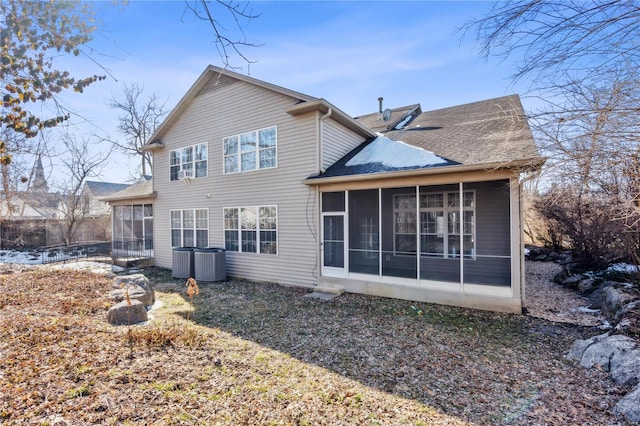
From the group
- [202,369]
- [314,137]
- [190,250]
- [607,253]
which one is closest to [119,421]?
[202,369]

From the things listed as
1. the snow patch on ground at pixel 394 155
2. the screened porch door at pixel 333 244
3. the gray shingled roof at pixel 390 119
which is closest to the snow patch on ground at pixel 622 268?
the snow patch on ground at pixel 394 155

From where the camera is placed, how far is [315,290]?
357 inches

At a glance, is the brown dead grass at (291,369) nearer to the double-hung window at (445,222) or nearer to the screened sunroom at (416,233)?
the screened sunroom at (416,233)

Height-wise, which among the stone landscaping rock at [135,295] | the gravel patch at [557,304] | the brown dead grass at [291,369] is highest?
the stone landscaping rock at [135,295]

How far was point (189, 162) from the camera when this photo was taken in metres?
12.7

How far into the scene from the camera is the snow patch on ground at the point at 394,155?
7867mm

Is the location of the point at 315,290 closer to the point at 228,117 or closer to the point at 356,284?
the point at 356,284

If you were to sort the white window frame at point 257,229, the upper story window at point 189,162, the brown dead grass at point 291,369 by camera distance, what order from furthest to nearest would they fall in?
the upper story window at point 189,162 < the white window frame at point 257,229 < the brown dead grass at point 291,369

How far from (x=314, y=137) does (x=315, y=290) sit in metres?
4.44

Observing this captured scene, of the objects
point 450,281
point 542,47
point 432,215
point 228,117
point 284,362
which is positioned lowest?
point 284,362

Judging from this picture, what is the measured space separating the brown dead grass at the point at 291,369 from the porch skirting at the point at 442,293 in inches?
11.5

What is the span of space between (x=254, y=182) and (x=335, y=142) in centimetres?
301

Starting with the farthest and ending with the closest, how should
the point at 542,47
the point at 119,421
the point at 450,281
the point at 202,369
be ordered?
the point at 450,281 < the point at 202,369 < the point at 542,47 < the point at 119,421

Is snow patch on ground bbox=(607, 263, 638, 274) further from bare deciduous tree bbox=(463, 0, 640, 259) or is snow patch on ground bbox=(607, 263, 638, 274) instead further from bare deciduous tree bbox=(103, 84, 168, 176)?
bare deciduous tree bbox=(103, 84, 168, 176)
